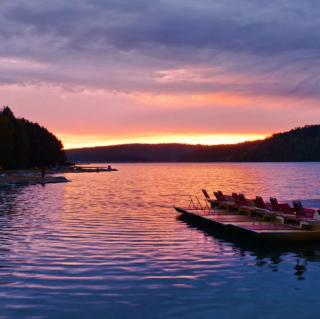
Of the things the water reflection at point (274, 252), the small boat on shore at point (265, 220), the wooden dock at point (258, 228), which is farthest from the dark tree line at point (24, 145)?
the water reflection at point (274, 252)

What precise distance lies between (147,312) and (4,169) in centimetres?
10920

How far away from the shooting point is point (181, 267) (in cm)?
1825

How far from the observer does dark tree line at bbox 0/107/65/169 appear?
104 meters

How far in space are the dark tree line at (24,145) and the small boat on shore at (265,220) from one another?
7366 centimetres

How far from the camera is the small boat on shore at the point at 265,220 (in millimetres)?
23422

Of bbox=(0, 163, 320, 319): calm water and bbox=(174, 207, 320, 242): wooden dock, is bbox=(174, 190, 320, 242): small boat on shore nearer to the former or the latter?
bbox=(174, 207, 320, 242): wooden dock

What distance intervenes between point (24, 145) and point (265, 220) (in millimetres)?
98561

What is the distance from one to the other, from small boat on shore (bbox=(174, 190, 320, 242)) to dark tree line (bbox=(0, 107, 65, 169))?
242 ft

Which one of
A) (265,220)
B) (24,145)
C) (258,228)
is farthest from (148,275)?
(24,145)

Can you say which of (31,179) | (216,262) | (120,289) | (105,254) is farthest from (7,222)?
(31,179)

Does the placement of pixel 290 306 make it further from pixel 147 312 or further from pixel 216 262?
pixel 216 262

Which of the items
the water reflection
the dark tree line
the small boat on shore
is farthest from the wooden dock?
the dark tree line

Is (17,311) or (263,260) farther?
(263,260)

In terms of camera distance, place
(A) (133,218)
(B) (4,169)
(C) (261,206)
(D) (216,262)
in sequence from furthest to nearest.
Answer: (B) (4,169) < (A) (133,218) < (C) (261,206) < (D) (216,262)
